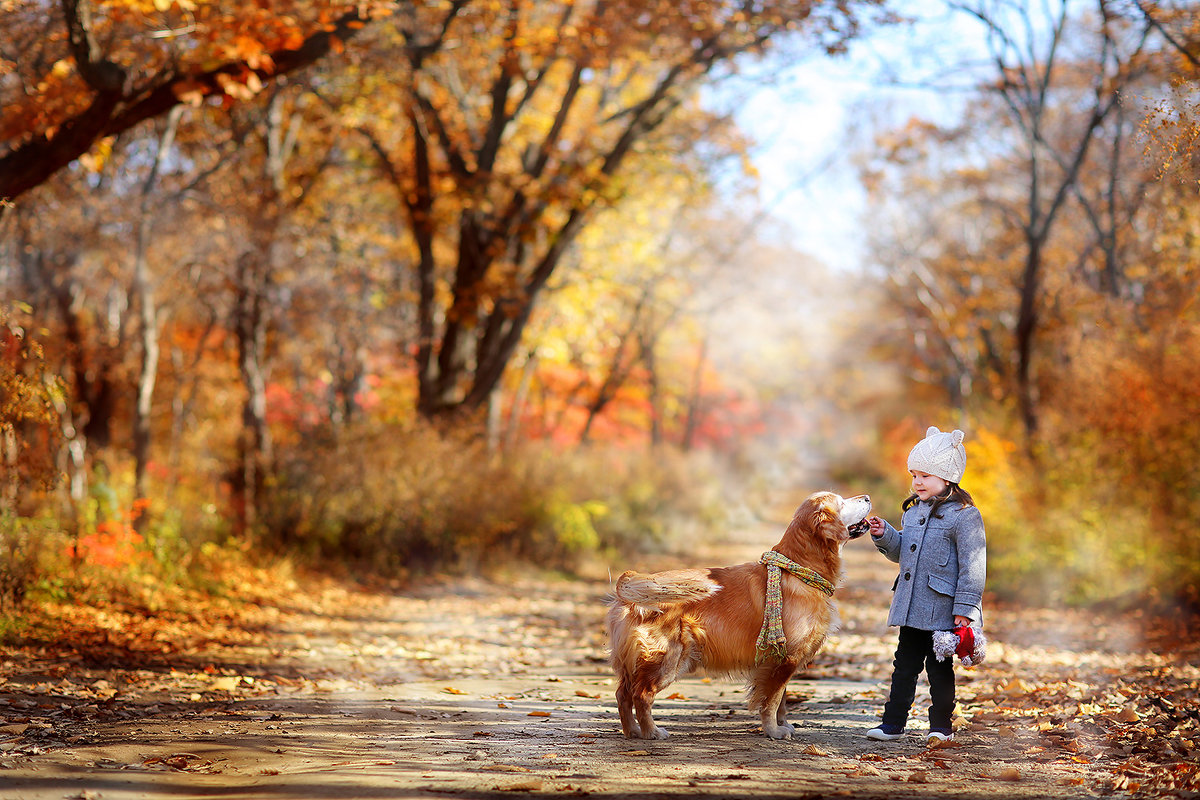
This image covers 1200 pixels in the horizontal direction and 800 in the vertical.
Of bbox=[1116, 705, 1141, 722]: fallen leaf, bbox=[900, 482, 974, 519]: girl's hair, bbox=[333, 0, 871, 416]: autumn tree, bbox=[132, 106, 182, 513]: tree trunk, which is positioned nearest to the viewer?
bbox=[900, 482, 974, 519]: girl's hair

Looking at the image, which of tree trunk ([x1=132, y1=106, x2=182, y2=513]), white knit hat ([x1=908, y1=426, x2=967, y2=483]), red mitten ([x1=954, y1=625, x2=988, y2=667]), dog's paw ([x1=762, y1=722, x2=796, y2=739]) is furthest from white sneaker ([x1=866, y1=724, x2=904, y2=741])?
tree trunk ([x1=132, y1=106, x2=182, y2=513])

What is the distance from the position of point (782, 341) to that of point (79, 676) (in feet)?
142

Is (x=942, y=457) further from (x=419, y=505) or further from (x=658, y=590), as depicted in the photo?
(x=419, y=505)

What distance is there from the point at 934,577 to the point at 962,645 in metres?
0.42

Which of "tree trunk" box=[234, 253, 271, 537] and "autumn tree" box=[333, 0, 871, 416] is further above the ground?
"autumn tree" box=[333, 0, 871, 416]

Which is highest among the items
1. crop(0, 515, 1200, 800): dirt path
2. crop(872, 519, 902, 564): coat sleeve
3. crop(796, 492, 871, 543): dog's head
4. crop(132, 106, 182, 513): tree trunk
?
crop(132, 106, 182, 513): tree trunk

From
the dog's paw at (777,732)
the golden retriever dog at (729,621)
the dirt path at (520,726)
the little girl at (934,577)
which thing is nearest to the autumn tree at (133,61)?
the dirt path at (520,726)

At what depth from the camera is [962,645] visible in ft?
18.0

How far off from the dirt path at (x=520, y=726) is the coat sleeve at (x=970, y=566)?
77cm

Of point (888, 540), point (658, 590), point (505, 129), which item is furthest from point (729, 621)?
point (505, 129)

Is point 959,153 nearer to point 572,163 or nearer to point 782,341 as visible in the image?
point 572,163

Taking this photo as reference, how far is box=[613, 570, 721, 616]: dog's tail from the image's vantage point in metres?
5.49

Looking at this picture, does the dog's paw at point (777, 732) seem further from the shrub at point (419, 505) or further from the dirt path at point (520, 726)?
the shrub at point (419, 505)

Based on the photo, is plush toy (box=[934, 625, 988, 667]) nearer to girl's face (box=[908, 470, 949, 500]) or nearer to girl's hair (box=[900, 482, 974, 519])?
girl's hair (box=[900, 482, 974, 519])
